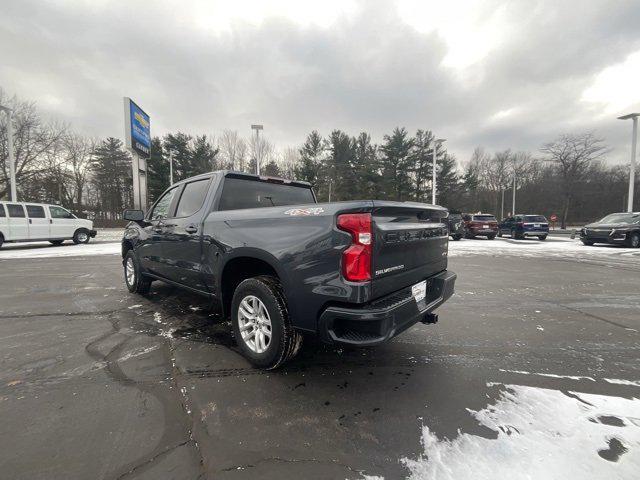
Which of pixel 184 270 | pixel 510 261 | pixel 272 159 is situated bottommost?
pixel 510 261

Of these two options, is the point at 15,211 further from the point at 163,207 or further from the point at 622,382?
the point at 622,382

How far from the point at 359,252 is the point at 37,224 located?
56.1 ft

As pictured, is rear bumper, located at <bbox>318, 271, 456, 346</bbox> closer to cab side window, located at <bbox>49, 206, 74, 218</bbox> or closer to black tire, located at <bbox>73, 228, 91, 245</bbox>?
cab side window, located at <bbox>49, 206, 74, 218</bbox>

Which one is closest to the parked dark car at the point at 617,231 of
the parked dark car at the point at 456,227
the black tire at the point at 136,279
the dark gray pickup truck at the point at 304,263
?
the parked dark car at the point at 456,227

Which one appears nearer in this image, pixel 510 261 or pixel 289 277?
pixel 289 277

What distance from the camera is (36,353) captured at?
3.29 metres

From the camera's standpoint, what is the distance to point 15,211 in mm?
13211

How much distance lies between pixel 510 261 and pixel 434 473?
34.0ft

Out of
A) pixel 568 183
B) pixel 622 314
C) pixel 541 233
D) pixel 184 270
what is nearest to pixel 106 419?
pixel 184 270

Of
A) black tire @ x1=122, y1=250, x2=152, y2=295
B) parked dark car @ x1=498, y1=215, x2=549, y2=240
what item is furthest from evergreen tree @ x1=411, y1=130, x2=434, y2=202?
black tire @ x1=122, y1=250, x2=152, y2=295

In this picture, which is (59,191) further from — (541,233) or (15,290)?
(541,233)

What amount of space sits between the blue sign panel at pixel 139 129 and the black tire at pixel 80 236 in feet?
16.3

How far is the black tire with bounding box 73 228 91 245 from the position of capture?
1572 centimetres

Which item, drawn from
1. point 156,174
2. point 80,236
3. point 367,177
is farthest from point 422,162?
point 80,236
